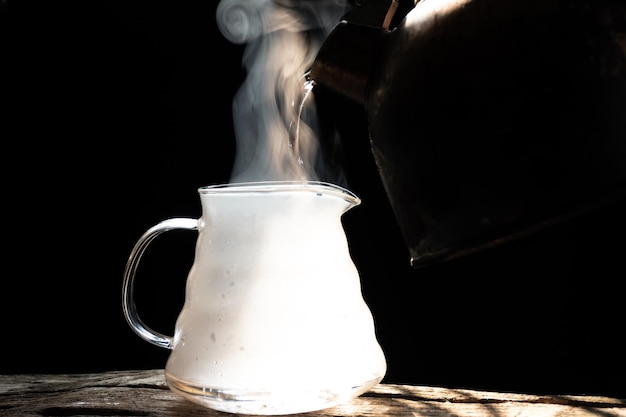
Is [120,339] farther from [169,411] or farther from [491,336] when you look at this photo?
[491,336]

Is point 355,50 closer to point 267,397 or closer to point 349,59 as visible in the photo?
point 349,59

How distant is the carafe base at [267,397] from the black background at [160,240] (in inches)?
30.2

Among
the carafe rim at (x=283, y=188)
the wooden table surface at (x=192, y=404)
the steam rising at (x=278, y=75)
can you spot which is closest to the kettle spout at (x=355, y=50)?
the carafe rim at (x=283, y=188)

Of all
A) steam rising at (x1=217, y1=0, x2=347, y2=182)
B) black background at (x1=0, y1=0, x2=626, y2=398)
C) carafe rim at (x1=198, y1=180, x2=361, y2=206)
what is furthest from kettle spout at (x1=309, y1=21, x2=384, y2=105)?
black background at (x1=0, y1=0, x2=626, y2=398)

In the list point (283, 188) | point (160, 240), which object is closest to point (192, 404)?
point (283, 188)

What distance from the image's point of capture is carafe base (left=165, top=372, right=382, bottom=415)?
723mm

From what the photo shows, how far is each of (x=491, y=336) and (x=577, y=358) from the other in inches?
8.0

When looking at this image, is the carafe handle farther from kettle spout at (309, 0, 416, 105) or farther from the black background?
the black background

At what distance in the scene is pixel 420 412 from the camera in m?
0.87

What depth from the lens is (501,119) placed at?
527 mm

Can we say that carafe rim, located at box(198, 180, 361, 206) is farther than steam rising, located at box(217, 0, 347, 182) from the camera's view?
No

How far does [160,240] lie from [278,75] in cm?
61

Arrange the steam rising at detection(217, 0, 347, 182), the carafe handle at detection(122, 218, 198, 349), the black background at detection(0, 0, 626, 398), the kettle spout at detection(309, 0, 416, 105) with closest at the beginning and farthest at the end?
the kettle spout at detection(309, 0, 416, 105) → the carafe handle at detection(122, 218, 198, 349) → the steam rising at detection(217, 0, 347, 182) → the black background at detection(0, 0, 626, 398)

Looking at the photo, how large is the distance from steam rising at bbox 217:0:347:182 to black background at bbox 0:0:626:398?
0.82 ft
